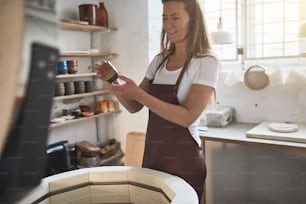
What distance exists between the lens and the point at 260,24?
198 cm

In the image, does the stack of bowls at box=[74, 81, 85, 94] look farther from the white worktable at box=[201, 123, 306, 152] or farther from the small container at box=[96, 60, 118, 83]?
the small container at box=[96, 60, 118, 83]

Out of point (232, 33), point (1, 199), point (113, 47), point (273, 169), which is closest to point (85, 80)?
point (113, 47)

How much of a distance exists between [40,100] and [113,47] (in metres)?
2.14

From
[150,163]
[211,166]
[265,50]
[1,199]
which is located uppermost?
[265,50]

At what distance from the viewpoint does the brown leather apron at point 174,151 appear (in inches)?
39.3

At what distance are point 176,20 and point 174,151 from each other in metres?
0.45

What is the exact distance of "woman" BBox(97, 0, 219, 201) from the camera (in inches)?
38.0

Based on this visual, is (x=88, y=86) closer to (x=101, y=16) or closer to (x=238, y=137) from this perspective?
(x=101, y=16)

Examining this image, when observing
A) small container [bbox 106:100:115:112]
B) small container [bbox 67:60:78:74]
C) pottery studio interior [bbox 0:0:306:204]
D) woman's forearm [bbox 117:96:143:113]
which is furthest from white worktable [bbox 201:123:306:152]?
small container [bbox 67:60:78:74]

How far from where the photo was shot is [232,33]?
6.44 ft

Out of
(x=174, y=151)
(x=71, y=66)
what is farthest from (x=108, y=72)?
(x=71, y=66)

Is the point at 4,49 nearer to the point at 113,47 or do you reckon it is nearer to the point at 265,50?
the point at 265,50

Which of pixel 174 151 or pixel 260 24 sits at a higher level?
pixel 260 24

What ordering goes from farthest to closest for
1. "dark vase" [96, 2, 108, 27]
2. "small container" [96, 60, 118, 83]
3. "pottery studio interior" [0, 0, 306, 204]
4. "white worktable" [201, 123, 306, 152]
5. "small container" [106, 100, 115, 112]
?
"small container" [106, 100, 115, 112] → "dark vase" [96, 2, 108, 27] → "pottery studio interior" [0, 0, 306, 204] → "white worktable" [201, 123, 306, 152] → "small container" [96, 60, 118, 83]
